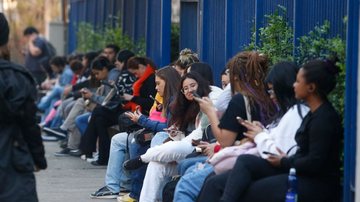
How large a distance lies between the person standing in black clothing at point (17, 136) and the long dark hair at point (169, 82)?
13.7 feet

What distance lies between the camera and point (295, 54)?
9719 millimetres

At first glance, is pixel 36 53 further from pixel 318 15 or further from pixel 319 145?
pixel 319 145

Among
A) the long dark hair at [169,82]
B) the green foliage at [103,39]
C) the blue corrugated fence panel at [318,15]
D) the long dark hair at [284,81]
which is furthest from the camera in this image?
the green foliage at [103,39]

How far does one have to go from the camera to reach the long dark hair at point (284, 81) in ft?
27.5

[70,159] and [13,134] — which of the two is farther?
[70,159]

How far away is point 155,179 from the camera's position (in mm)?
10625

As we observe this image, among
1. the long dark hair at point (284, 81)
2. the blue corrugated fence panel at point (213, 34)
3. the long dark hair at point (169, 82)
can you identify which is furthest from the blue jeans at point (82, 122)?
the long dark hair at point (284, 81)

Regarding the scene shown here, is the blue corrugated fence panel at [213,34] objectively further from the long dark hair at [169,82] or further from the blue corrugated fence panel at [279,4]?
the blue corrugated fence panel at [279,4]

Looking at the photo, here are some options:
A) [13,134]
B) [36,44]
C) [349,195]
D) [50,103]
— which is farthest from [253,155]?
[36,44]

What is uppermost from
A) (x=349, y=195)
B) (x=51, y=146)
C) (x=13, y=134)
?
(x=13, y=134)

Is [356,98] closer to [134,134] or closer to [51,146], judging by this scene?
[134,134]

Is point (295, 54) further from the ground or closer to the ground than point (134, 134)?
further from the ground

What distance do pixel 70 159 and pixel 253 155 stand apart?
Answer: 8.92m

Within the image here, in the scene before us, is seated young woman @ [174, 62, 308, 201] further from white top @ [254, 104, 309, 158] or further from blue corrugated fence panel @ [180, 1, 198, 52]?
blue corrugated fence panel @ [180, 1, 198, 52]
